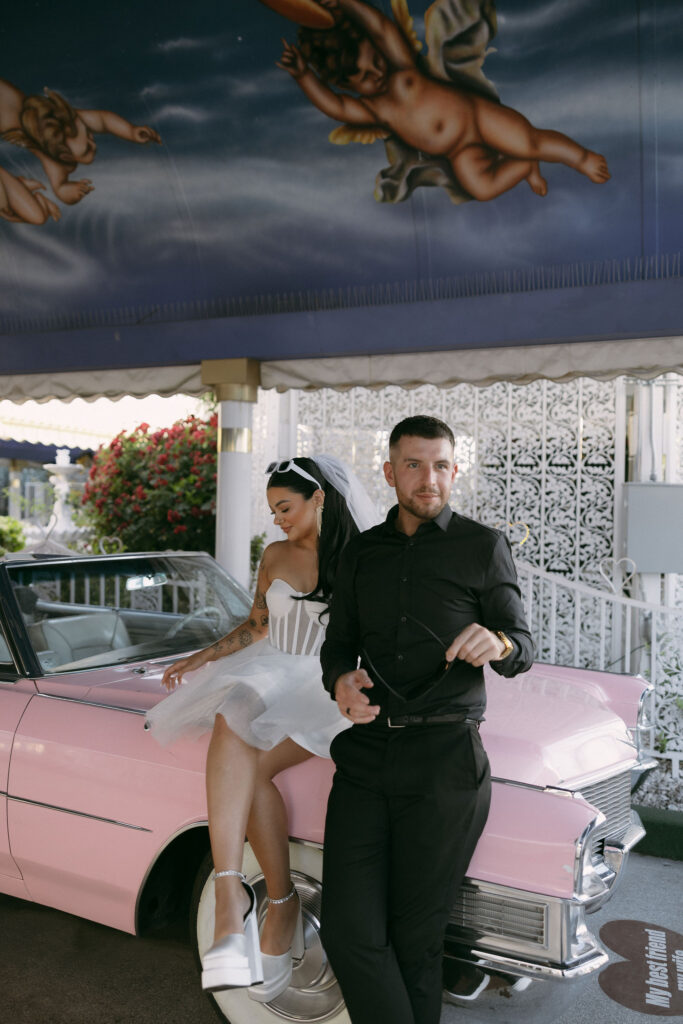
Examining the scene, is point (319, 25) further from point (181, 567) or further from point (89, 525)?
point (89, 525)

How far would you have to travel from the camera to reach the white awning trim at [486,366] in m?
4.93

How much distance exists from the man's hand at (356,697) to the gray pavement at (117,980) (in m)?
1.18

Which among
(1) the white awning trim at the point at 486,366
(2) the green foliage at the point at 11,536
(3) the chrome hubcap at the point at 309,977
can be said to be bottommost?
(3) the chrome hubcap at the point at 309,977

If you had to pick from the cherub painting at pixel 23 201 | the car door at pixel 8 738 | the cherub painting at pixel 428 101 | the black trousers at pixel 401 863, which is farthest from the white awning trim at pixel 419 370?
the black trousers at pixel 401 863

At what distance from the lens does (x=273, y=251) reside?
5809 millimetres

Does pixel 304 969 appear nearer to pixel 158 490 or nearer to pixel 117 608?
pixel 117 608

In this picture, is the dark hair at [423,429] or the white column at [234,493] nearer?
the dark hair at [423,429]

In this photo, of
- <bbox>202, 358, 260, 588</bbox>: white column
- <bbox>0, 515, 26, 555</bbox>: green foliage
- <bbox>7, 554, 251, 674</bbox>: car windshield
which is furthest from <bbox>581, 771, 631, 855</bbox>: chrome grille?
<bbox>0, 515, 26, 555</bbox>: green foliage

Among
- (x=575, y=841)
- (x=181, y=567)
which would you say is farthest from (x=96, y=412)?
(x=575, y=841)

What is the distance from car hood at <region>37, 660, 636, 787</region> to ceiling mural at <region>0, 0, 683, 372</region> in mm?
2611

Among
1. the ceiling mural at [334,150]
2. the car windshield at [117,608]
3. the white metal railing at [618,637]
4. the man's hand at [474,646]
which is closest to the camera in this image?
the man's hand at [474,646]

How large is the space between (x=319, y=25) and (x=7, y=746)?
4363 mm

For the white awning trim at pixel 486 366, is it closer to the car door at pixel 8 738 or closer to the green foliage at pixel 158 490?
the green foliage at pixel 158 490

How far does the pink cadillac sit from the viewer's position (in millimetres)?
2316
